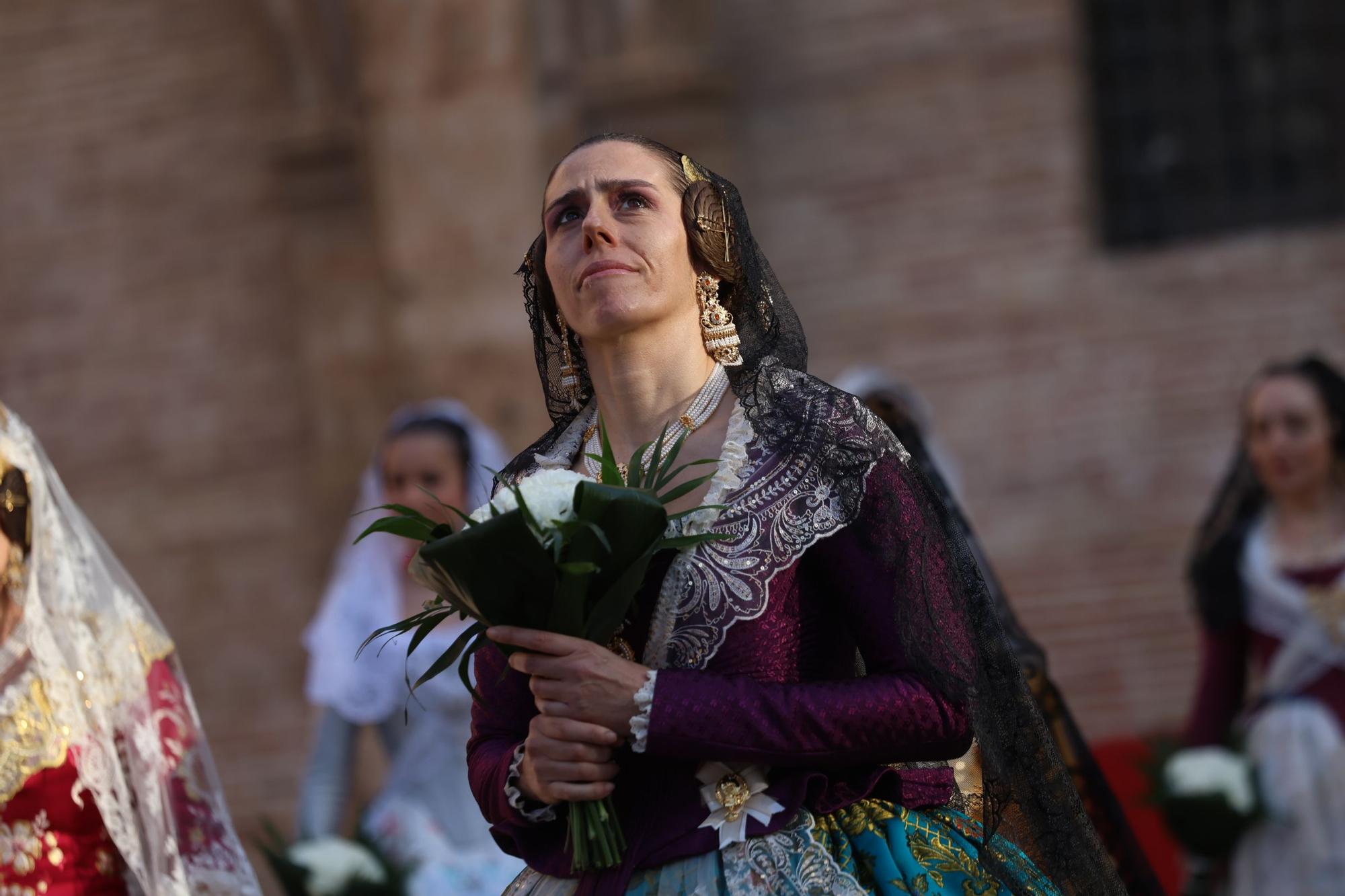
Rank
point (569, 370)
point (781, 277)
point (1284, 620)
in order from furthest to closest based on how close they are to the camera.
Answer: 1. point (781, 277)
2. point (1284, 620)
3. point (569, 370)

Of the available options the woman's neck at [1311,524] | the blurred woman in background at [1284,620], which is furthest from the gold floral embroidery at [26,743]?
the woman's neck at [1311,524]

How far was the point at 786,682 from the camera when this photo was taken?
2875 mm

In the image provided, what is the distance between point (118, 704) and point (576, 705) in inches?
63.7

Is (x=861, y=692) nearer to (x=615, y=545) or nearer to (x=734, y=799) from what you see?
(x=734, y=799)

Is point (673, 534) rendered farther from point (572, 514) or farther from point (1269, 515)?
point (1269, 515)

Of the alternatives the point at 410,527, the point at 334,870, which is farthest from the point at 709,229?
the point at 334,870

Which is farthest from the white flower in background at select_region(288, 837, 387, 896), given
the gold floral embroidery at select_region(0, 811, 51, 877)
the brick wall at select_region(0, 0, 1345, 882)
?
the brick wall at select_region(0, 0, 1345, 882)

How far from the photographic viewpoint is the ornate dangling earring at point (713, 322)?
124 inches

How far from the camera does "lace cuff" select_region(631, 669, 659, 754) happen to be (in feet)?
8.98

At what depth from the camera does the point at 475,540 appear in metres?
2.68

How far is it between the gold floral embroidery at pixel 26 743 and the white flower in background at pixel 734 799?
5.52ft

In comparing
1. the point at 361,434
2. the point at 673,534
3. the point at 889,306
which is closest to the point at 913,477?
the point at 673,534

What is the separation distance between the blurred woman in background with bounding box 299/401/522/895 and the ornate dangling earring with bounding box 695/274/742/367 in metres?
2.22

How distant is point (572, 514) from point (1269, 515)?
453cm
